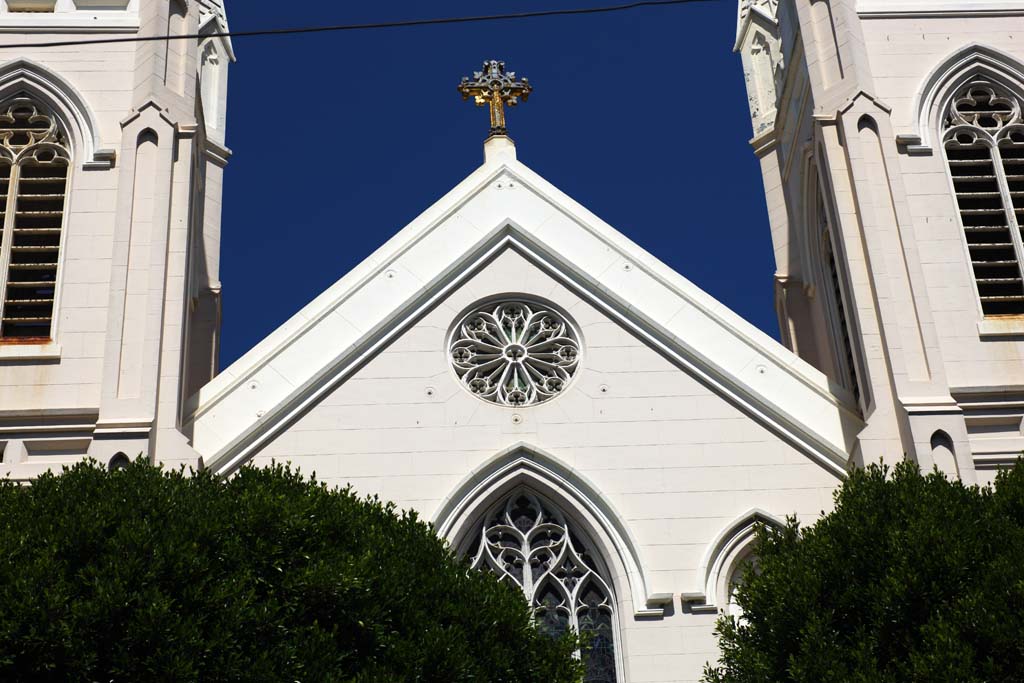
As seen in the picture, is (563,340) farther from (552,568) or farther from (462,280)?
(552,568)

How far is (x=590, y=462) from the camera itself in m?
19.2

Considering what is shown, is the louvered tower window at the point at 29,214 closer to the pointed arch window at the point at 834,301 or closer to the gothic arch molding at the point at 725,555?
→ the gothic arch molding at the point at 725,555

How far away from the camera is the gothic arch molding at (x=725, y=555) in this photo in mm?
18281

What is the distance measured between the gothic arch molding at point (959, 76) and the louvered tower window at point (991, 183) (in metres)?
0.14

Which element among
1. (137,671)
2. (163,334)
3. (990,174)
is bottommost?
(137,671)

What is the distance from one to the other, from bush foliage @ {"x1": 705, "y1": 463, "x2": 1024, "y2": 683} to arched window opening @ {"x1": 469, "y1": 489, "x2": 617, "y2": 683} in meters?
2.85

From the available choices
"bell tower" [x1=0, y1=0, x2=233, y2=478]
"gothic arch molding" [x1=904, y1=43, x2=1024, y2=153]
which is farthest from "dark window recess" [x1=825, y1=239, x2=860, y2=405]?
"bell tower" [x1=0, y1=0, x2=233, y2=478]

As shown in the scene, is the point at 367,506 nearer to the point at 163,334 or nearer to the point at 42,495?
the point at 42,495

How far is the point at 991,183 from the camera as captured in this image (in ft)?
72.0

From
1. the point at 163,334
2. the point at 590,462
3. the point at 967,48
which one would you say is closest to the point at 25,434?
the point at 163,334

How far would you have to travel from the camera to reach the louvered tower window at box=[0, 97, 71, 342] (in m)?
20.8

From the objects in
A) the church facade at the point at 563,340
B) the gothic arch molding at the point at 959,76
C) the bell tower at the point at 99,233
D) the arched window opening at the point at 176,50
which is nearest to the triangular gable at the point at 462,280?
the church facade at the point at 563,340

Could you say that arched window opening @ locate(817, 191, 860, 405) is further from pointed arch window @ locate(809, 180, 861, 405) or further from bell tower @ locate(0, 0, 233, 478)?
bell tower @ locate(0, 0, 233, 478)

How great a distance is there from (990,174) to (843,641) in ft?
32.9
